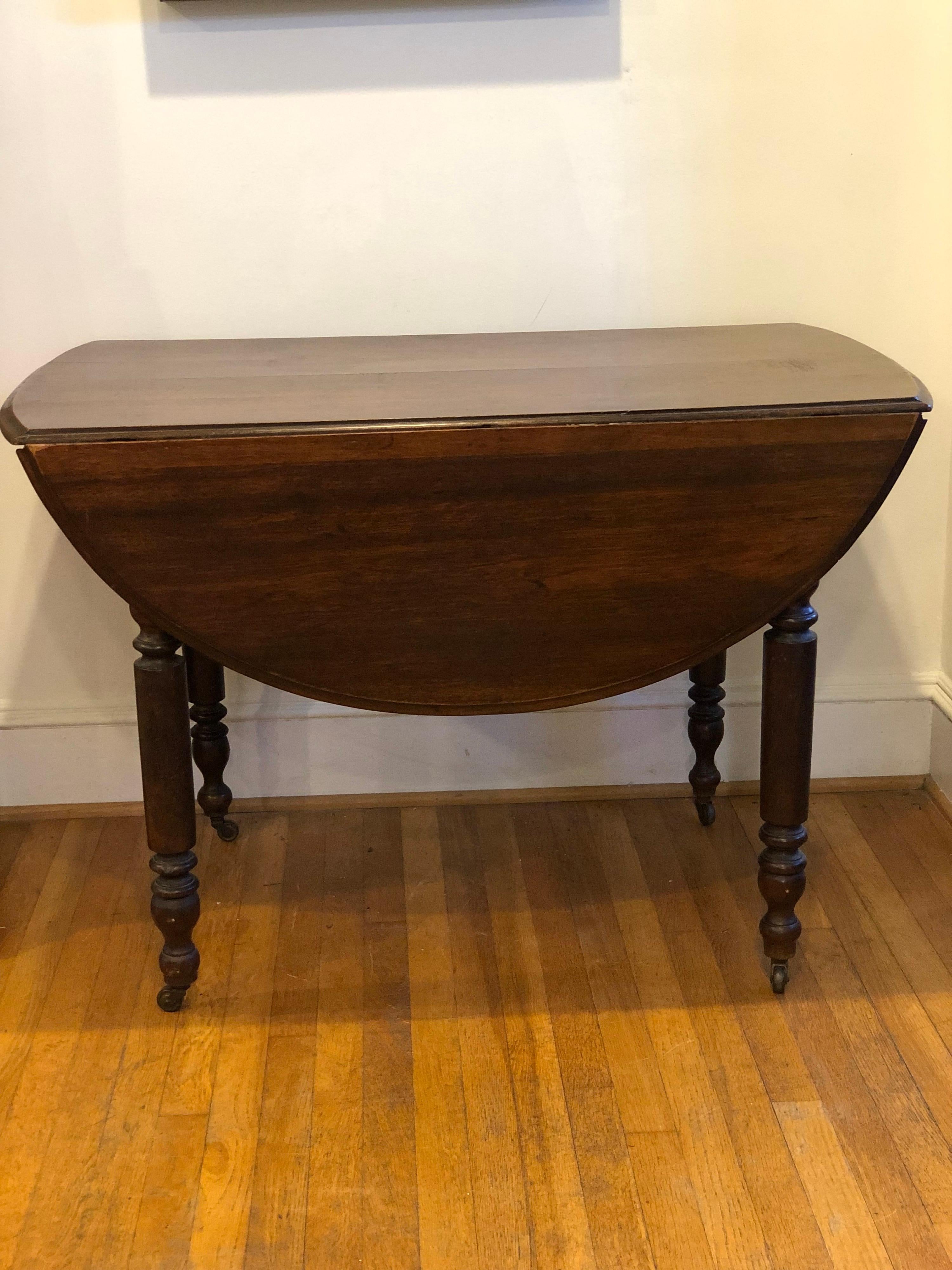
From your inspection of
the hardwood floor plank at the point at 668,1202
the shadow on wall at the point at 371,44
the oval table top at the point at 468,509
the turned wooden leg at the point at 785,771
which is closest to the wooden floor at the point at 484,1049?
the hardwood floor plank at the point at 668,1202

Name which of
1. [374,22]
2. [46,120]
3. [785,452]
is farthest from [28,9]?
[785,452]

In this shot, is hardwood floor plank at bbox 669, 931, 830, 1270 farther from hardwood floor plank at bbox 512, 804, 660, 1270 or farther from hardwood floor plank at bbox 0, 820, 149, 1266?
hardwood floor plank at bbox 0, 820, 149, 1266

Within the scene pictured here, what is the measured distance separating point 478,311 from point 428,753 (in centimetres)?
75

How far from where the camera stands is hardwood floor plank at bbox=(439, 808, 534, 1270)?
4.44 ft

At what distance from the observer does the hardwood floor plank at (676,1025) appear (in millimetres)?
1354

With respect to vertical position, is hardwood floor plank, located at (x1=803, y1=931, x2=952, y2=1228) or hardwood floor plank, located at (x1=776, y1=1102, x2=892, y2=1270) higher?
hardwood floor plank, located at (x1=776, y1=1102, x2=892, y2=1270)

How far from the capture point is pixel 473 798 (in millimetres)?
2191

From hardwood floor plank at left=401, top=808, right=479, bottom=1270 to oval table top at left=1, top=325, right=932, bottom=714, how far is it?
429 millimetres

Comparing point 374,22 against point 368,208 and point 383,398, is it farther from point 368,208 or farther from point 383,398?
point 383,398

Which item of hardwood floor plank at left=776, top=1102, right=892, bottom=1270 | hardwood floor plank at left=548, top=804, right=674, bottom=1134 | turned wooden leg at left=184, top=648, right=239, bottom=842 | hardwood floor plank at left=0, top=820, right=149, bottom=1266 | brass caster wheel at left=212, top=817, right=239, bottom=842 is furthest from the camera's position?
brass caster wheel at left=212, top=817, right=239, bottom=842

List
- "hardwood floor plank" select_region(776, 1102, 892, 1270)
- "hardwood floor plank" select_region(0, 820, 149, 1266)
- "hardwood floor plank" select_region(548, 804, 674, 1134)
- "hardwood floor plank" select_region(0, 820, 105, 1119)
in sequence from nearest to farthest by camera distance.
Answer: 1. "hardwood floor plank" select_region(776, 1102, 892, 1270)
2. "hardwood floor plank" select_region(0, 820, 149, 1266)
3. "hardwood floor plank" select_region(548, 804, 674, 1134)
4. "hardwood floor plank" select_region(0, 820, 105, 1119)

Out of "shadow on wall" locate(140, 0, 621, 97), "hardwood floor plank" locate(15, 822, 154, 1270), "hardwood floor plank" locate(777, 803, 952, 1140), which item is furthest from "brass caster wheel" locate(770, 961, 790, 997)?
"shadow on wall" locate(140, 0, 621, 97)

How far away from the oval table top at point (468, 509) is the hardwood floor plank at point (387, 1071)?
1.42 feet

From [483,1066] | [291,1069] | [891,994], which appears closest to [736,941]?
[891,994]
